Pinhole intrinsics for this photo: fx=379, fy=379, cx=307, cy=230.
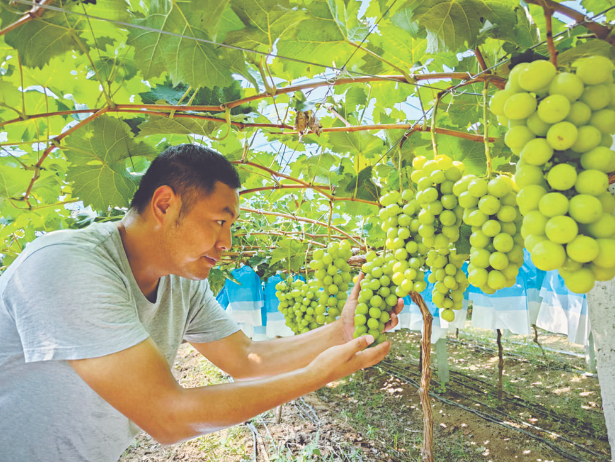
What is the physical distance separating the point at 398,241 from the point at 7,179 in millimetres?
2448

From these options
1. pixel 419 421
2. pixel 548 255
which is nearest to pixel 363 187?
pixel 548 255

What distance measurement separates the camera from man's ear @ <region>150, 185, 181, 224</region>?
151 cm

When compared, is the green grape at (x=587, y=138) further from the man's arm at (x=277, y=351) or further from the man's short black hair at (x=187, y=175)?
the man's arm at (x=277, y=351)

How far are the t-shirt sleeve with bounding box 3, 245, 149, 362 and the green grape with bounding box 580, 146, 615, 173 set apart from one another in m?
1.18

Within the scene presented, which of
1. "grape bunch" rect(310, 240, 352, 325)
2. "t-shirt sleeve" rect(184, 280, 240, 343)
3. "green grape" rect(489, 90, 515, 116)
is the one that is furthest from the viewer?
"grape bunch" rect(310, 240, 352, 325)

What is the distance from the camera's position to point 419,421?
5773 millimetres

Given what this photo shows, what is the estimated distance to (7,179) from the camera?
7.67 feet

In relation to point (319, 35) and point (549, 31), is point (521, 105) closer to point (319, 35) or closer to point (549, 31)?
point (549, 31)

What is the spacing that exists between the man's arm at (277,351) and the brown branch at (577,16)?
1436 millimetres

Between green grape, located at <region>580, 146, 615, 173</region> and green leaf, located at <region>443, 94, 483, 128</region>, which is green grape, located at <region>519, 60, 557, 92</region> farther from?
green leaf, located at <region>443, 94, 483, 128</region>

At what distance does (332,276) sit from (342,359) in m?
0.89

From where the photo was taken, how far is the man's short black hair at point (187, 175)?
60.6 inches

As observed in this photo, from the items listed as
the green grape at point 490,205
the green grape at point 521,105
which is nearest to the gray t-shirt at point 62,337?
the green grape at point 490,205

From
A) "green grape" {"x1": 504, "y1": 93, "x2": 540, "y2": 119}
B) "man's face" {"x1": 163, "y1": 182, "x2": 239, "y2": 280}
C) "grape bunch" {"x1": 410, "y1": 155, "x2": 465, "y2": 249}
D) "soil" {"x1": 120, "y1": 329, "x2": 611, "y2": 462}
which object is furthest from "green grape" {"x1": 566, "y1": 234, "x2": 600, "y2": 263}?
"soil" {"x1": 120, "y1": 329, "x2": 611, "y2": 462}
